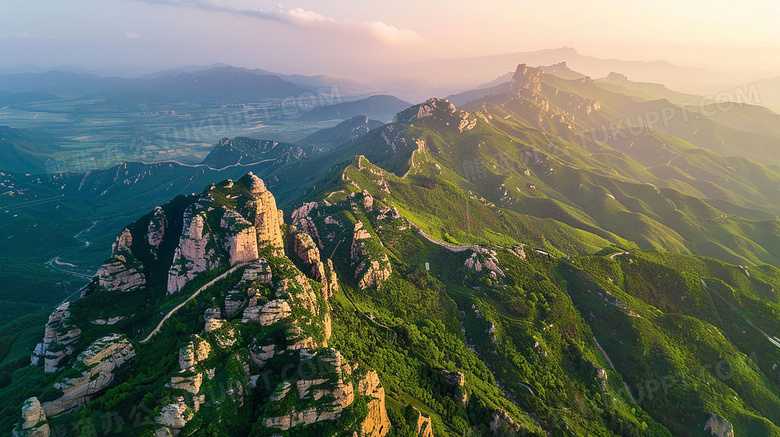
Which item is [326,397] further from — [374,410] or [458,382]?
[458,382]

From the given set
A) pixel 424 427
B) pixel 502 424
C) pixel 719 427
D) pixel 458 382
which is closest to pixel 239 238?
pixel 424 427

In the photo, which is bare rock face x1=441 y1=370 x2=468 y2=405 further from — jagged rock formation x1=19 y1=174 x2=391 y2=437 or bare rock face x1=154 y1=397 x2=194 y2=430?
bare rock face x1=154 y1=397 x2=194 y2=430

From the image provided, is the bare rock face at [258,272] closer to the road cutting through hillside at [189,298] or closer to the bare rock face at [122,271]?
the road cutting through hillside at [189,298]

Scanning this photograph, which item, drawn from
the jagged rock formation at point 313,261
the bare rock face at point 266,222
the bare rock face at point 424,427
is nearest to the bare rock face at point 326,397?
the bare rock face at point 424,427

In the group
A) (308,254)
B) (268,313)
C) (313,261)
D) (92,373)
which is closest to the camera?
(92,373)

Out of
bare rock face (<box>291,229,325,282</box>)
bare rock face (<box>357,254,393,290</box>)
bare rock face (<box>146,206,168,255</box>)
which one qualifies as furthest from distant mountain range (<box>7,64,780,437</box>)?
bare rock face (<box>357,254,393,290</box>)
